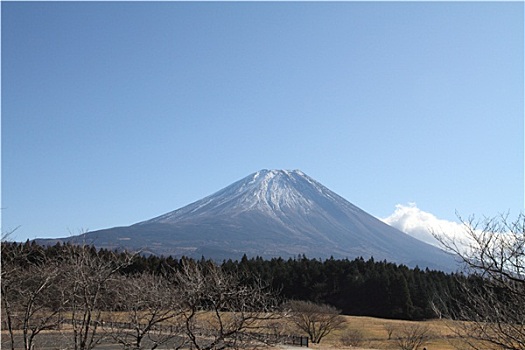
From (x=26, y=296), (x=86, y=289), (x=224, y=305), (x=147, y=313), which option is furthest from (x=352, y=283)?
(x=86, y=289)

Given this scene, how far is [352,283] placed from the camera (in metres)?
46.3

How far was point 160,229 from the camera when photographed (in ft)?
488

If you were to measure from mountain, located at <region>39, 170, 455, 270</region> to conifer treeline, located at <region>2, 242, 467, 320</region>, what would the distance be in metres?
74.8

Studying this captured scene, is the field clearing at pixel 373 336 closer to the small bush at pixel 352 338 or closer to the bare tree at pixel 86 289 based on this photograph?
the small bush at pixel 352 338

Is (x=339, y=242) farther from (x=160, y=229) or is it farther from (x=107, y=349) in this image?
(x=107, y=349)

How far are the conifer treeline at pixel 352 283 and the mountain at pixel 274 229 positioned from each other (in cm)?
7482

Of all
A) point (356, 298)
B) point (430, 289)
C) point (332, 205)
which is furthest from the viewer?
point (332, 205)

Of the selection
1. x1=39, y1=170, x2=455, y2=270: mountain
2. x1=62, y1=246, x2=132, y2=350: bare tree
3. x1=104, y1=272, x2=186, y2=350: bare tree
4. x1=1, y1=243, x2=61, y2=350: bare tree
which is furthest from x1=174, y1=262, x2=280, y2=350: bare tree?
x1=39, y1=170, x2=455, y2=270: mountain

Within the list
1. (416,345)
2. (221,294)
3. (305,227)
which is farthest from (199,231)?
(221,294)

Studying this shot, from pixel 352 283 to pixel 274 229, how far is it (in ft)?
350

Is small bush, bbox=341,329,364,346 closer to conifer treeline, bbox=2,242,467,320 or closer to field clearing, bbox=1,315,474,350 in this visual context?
field clearing, bbox=1,315,474,350

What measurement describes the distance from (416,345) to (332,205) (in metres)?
148

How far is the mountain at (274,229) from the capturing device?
13400cm

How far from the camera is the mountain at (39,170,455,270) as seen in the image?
440 feet
